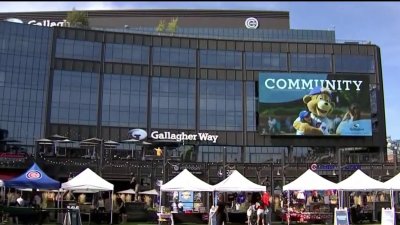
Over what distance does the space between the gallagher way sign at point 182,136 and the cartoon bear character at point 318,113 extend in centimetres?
1191

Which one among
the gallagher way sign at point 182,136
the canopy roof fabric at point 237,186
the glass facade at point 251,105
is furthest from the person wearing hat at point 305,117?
the canopy roof fabric at point 237,186

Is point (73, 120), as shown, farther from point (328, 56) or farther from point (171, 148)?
point (328, 56)

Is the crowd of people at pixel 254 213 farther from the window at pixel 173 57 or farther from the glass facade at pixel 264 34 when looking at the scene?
the glass facade at pixel 264 34

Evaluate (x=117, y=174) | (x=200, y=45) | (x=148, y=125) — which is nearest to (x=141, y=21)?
(x=200, y=45)

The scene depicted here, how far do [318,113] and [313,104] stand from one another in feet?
4.89

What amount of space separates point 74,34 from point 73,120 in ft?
39.3

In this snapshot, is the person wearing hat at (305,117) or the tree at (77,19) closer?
the person wearing hat at (305,117)

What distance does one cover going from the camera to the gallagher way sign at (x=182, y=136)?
72.6m

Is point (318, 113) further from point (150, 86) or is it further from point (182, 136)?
point (150, 86)

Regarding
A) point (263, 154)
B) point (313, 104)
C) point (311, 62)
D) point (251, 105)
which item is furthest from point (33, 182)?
→ point (311, 62)

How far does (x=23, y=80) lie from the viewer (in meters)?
68.6

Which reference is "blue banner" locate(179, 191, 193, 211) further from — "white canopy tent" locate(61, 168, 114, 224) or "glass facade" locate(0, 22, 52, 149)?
"glass facade" locate(0, 22, 52, 149)

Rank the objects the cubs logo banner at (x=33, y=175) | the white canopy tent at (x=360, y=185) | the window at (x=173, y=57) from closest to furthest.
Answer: the cubs logo banner at (x=33, y=175) < the white canopy tent at (x=360, y=185) < the window at (x=173, y=57)

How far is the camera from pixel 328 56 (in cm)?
7825
